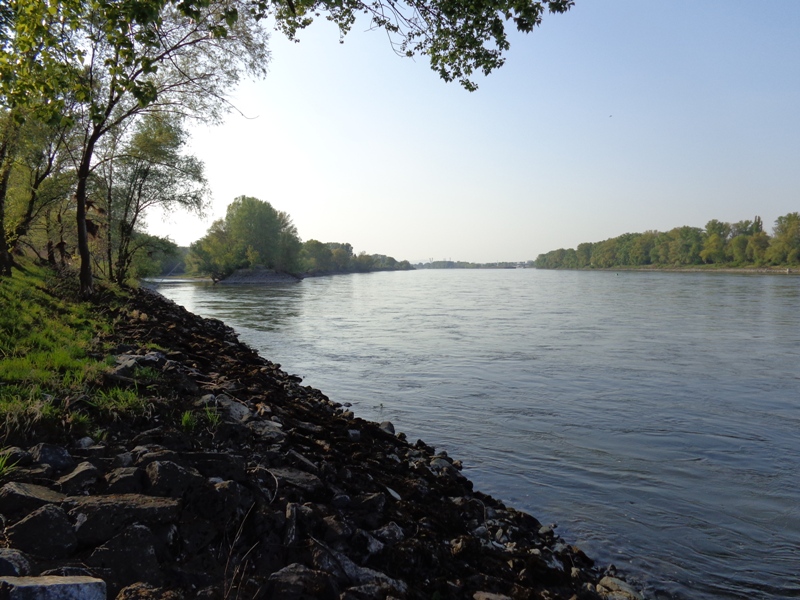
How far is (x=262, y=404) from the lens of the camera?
8.55 meters

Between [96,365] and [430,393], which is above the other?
[96,365]

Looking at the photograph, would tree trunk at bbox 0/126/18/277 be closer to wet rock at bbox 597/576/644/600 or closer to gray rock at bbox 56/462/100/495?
gray rock at bbox 56/462/100/495

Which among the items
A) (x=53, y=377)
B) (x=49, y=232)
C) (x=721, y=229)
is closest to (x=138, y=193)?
(x=49, y=232)

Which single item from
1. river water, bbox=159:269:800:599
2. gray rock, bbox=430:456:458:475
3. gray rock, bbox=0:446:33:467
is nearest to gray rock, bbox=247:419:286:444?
gray rock, bbox=0:446:33:467

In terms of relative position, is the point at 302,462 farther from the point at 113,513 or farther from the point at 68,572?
the point at 68,572

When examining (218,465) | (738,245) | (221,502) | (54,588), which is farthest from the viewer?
(738,245)

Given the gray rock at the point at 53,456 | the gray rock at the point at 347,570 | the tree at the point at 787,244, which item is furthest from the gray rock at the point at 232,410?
the tree at the point at 787,244

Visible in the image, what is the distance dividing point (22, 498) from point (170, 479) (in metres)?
1.02

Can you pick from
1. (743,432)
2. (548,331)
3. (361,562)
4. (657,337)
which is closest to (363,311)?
(548,331)

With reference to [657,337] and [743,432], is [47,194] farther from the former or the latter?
[657,337]

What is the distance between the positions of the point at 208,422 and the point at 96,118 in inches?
200

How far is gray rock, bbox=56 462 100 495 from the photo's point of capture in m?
4.58

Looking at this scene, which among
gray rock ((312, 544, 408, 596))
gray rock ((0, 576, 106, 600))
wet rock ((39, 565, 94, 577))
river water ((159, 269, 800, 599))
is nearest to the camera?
gray rock ((0, 576, 106, 600))

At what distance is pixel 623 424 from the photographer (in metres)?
13.1
